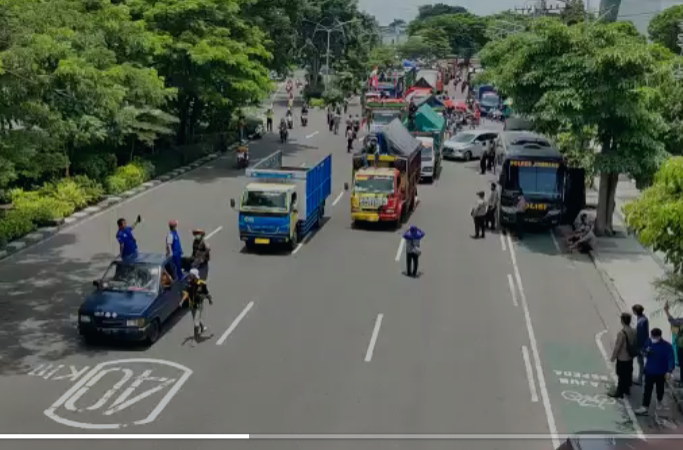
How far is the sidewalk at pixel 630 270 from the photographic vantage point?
21719 mm

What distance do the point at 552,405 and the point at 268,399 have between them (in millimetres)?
4724

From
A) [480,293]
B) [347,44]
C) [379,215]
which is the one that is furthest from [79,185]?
[347,44]

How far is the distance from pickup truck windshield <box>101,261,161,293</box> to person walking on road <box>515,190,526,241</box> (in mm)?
14006

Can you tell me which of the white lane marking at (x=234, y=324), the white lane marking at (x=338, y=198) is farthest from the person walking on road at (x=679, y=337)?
the white lane marking at (x=338, y=198)

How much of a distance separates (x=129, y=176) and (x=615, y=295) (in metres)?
19.7

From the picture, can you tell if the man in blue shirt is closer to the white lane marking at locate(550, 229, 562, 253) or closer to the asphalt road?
the asphalt road

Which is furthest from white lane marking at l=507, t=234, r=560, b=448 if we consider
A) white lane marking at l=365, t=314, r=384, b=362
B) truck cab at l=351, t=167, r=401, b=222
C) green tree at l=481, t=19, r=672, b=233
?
green tree at l=481, t=19, r=672, b=233

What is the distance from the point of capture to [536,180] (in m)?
29.8

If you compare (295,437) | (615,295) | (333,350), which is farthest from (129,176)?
(295,437)

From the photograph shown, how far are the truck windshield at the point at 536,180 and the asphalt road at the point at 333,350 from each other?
74.4 inches

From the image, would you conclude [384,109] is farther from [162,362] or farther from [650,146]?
[162,362]

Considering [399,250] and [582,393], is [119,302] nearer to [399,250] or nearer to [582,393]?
[582,393]

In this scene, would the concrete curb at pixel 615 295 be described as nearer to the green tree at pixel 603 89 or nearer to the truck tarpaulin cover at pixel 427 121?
the green tree at pixel 603 89

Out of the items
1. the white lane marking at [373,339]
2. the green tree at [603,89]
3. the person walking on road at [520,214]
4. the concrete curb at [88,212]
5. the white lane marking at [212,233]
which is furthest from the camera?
the person walking on road at [520,214]
